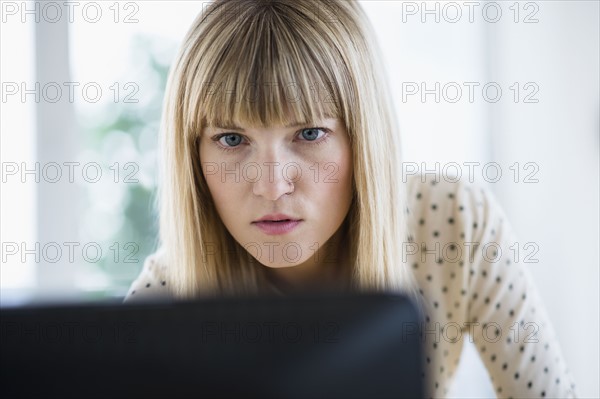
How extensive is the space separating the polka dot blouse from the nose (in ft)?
1.02

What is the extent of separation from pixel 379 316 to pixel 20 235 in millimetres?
2408

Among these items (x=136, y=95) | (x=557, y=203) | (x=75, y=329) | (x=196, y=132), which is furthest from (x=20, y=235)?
(x=75, y=329)

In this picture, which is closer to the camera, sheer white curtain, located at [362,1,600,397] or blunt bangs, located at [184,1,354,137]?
blunt bangs, located at [184,1,354,137]

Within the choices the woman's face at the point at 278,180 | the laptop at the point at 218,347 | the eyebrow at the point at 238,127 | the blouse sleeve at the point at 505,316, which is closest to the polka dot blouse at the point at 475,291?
the blouse sleeve at the point at 505,316

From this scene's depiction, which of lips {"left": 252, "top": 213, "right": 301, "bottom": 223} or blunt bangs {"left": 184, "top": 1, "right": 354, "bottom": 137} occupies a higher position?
blunt bangs {"left": 184, "top": 1, "right": 354, "bottom": 137}

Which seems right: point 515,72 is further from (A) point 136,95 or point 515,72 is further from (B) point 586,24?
(A) point 136,95

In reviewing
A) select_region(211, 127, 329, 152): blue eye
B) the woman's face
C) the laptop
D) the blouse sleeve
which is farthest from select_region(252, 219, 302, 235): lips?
the laptop

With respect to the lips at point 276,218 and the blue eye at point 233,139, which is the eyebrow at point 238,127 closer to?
the blue eye at point 233,139

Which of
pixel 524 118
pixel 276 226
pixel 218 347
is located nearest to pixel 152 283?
pixel 276 226

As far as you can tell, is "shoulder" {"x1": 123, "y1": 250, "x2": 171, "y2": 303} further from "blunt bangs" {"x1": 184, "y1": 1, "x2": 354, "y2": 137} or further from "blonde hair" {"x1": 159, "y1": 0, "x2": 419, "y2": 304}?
"blunt bangs" {"x1": 184, "y1": 1, "x2": 354, "y2": 137}

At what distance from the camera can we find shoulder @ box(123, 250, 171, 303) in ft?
3.80

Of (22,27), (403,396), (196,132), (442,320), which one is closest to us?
(403,396)

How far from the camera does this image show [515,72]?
2.42 m

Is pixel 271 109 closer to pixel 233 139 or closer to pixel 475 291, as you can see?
pixel 233 139
